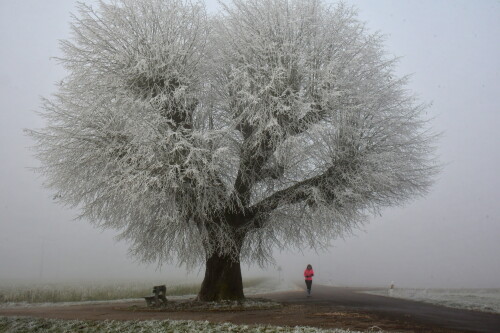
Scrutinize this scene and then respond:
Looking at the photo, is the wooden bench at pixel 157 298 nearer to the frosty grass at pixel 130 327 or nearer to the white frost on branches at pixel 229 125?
the white frost on branches at pixel 229 125

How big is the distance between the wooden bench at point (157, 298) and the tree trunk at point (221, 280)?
171cm

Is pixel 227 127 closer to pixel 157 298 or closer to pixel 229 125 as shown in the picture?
pixel 229 125

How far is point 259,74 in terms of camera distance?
16562 millimetres

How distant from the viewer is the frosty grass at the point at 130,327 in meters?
10.3

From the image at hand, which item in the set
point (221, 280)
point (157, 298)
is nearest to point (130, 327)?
point (157, 298)

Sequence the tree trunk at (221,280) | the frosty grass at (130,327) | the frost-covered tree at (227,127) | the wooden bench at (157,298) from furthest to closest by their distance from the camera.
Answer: the tree trunk at (221,280), the wooden bench at (157,298), the frost-covered tree at (227,127), the frosty grass at (130,327)

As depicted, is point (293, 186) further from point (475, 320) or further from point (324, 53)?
point (475, 320)

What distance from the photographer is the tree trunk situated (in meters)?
18.7

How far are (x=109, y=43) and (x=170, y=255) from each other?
9.93 meters

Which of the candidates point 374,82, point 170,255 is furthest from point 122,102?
point 374,82

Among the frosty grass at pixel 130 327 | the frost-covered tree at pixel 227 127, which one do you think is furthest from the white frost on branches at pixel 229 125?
the frosty grass at pixel 130 327

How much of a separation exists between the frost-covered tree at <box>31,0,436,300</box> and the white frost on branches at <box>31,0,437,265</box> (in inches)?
2.8

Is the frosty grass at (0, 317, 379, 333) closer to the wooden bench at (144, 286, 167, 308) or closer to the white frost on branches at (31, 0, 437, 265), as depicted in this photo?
the white frost on branches at (31, 0, 437, 265)

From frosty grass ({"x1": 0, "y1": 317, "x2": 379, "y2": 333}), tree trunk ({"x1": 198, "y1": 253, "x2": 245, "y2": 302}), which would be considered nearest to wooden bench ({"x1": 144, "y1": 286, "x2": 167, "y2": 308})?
tree trunk ({"x1": 198, "y1": 253, "x2": 245, "y2": 302})
